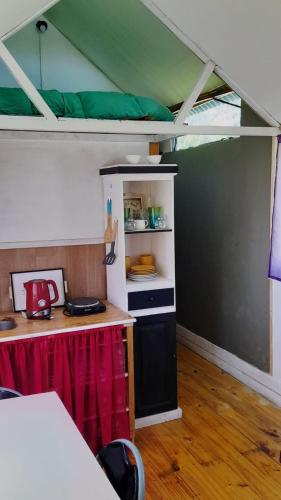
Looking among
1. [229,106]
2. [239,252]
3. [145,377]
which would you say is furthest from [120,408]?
[229,106]

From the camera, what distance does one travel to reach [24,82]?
253cm

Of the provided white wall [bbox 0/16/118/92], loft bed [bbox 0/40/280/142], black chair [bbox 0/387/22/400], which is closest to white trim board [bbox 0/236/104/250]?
loft bed [bbox 0/40/280/142]

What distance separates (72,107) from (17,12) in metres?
0.65

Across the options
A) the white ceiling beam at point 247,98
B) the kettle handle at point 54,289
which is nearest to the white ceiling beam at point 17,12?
the white ceiling beam at point 247,98

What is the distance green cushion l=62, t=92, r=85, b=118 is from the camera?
9.50 ft

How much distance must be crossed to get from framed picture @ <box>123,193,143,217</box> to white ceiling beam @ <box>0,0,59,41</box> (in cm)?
133

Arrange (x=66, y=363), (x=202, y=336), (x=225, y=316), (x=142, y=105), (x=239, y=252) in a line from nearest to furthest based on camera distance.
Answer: (x=66, y=363)
(x=142, y=105)
(x=239, y=252)
(x=225, y=316)
(x=202, y=336)

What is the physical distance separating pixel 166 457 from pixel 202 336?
5.78 feet

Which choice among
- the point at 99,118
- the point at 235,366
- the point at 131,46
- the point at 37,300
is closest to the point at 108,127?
the point at 99,118

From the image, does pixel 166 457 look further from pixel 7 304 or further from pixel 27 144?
pixel 27 144

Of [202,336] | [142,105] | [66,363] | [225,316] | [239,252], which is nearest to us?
[66,363]

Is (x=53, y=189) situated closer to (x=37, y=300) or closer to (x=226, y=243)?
(x=37, y=300)

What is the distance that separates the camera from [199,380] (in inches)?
158

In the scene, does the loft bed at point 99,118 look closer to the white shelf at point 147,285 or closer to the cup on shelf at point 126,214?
the cup on shelf at point 126,214
